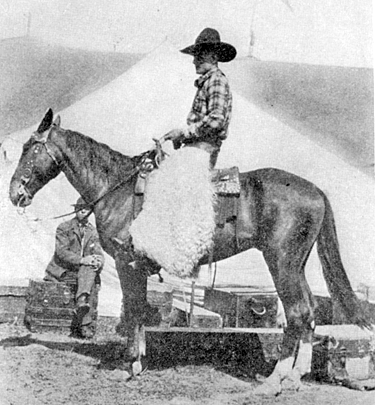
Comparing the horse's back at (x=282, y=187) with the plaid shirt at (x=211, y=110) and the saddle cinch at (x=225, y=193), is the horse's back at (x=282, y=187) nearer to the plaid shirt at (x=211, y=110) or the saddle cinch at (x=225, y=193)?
the saddle cinch at (x=225, y=193)

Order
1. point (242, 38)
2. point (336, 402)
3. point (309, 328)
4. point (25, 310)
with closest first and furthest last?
point (336, 402)
point (309, 328)
point (25, 310)
point (242, 38)

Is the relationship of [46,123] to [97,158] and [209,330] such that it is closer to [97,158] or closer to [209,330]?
[97,158]

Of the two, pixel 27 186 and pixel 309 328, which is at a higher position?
pixel 27 186

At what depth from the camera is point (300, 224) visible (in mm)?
3562

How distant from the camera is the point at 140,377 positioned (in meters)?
3.56

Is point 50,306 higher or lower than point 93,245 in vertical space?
lower

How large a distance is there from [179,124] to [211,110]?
2.12 m

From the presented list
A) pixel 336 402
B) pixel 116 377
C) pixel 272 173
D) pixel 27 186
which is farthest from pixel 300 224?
pixel 27 186

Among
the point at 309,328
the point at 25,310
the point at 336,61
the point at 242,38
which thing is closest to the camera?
the point at 309,328

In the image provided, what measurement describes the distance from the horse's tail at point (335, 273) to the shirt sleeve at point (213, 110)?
908 mm

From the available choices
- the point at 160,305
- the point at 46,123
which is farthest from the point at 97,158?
the point at 160,305

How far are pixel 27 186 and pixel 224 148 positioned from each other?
8.96 feet

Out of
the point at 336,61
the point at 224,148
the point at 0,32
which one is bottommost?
the point at 224,148

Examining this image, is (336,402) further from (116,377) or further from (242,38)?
(242,38)
